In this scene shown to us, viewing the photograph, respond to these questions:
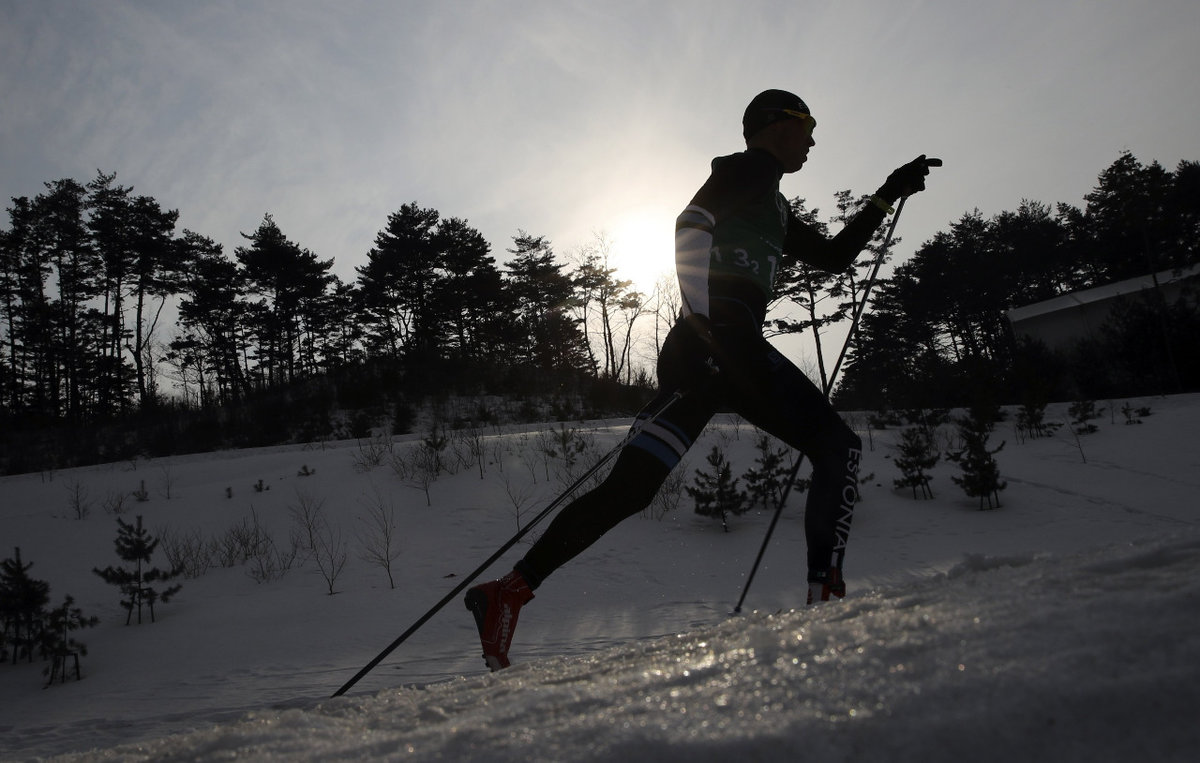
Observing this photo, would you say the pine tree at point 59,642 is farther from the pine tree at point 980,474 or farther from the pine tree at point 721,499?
the pine tree at point 980,474

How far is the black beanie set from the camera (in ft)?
8.85

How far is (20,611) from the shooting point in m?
4.13

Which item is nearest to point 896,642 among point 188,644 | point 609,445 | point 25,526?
point 188,644

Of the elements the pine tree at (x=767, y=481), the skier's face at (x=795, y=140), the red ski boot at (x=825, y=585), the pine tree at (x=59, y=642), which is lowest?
the pine tree at (x=59, y=642)

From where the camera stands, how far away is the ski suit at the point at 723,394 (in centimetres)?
221

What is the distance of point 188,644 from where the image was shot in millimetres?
4215

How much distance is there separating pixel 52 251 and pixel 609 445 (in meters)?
30.4

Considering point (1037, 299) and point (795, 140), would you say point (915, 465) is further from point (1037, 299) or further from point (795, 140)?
point (1037, 299)

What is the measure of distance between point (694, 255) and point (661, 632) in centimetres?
232

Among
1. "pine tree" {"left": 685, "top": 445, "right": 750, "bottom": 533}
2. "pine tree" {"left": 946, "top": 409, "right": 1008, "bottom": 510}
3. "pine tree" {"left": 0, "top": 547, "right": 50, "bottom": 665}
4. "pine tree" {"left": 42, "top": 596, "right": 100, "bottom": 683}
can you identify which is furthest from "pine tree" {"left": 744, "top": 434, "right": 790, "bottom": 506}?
"pine tree" {"left": 0, "top": 547, "right": 50, "bottom": 665}

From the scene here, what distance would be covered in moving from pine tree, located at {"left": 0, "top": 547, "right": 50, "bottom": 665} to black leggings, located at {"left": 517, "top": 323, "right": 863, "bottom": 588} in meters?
3.80

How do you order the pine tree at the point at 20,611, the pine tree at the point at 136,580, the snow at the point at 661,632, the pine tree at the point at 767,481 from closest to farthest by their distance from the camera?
the snow at the point at 661,632
the pine tree at the point at 20,611
the pine tree at the point at 136,580
the pine tree at the point at 767,481

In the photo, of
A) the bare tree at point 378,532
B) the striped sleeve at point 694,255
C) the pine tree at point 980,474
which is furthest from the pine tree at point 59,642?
the pine tree at point 980,474

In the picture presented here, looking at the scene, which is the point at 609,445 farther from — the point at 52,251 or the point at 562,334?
the point at 52,251
